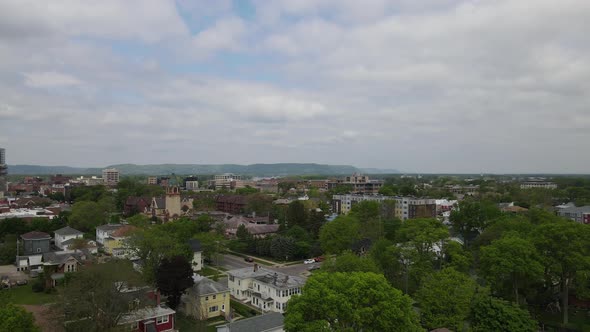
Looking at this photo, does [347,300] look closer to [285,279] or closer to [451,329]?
[451,329]

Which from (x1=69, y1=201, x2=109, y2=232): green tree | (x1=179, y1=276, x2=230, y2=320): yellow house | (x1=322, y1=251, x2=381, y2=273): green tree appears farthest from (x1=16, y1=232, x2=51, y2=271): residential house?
(x1=322, y1=251, x2=381, y2=273): green tree

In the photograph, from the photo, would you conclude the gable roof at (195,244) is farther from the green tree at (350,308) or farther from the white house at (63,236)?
the green tree at (350,308)

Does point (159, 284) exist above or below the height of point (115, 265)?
below

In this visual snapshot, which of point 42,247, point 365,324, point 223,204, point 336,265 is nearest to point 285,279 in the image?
point 336,265

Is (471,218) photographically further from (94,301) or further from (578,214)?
(94,301)

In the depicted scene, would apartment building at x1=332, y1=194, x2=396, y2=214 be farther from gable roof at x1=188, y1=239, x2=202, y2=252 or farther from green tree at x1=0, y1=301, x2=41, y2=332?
green tree at x1=0, y1=301, x2=41, y2=332

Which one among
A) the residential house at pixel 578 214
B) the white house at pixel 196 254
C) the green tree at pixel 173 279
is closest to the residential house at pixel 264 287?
the green tree at pixel 173 279

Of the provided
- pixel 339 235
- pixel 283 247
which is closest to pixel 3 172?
pixel 283 247
